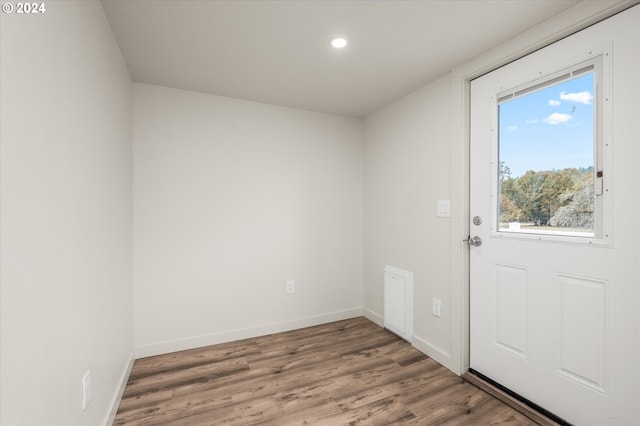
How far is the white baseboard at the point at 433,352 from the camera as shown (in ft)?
7.10

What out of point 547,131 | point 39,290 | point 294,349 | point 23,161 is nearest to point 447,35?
point 547,131

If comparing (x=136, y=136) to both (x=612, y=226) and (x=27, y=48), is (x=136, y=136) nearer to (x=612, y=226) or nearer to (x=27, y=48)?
(x=27, y=48)

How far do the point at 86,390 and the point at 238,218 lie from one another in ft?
5.39

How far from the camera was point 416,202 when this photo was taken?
98.7 inches

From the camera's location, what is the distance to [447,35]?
5.71 ft

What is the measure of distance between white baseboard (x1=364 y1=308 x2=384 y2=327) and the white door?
3.35 ft

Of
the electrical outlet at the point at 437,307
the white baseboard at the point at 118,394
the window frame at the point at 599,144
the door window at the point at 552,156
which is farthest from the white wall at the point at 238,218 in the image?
the window frame at the point at 599,144

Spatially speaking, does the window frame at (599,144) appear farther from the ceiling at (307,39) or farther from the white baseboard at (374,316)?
the white baseboard at (374,316)

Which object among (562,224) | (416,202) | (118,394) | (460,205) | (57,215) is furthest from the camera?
(416,202)

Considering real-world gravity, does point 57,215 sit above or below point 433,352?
above

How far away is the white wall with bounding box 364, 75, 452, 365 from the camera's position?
2.24m

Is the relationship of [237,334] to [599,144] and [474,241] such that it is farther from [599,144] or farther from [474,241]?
[599,144]

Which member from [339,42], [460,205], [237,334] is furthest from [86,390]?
[460,205]

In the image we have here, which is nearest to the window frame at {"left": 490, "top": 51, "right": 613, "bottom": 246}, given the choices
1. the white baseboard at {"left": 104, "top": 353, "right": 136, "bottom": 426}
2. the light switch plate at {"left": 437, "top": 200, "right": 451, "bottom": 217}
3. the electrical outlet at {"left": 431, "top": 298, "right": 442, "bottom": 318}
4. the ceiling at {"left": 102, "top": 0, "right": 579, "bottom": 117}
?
the ceiling at {"left": 102, "top": 0, "right": 579, "bottom": 117}
